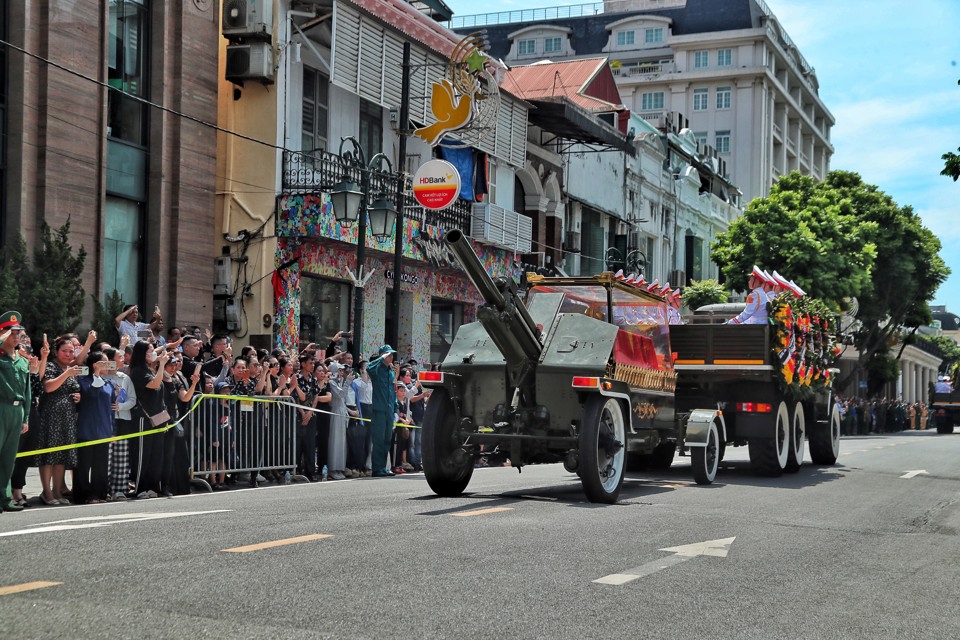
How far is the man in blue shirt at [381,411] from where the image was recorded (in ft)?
61.1

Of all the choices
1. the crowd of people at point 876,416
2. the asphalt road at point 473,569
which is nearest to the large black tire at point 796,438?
the asphalt road at point 473,569

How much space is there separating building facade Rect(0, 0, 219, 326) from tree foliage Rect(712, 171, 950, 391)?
92.3ft

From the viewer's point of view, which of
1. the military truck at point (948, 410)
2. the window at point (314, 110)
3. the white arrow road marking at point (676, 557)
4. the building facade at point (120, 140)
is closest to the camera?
the white arrow road marking at point (676, 557)

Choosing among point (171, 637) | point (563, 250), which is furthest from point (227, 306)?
point (171, 637)

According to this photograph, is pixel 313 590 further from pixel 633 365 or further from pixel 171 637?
pixel 633 365

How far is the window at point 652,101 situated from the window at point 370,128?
5380 cm

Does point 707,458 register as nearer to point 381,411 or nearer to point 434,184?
point 381,411

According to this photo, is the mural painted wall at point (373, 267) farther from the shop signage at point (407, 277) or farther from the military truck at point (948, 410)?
the military truck at point (948, 410)

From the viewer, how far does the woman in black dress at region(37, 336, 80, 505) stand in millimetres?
12945

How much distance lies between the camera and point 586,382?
12641 millimetres

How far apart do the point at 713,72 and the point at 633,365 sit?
69.0m

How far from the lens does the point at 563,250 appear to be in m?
41.5

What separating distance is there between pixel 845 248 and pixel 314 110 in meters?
29.4

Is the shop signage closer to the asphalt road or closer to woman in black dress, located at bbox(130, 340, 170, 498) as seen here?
woman in black dress, located at bbox(130, 340, 170, 498)
